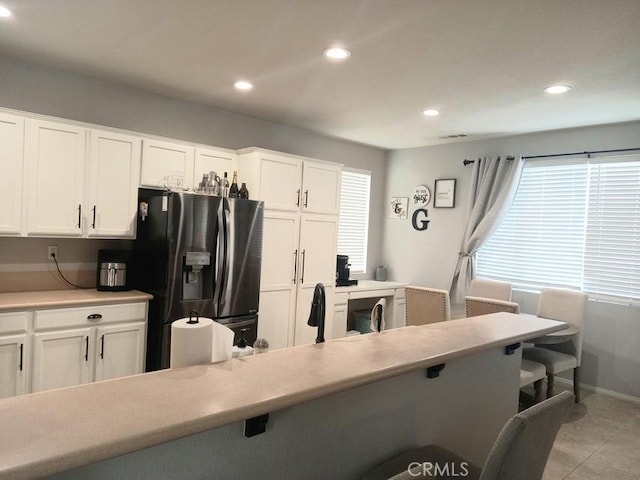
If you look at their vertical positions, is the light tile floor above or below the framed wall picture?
below

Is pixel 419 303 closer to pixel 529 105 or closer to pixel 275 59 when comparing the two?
pixel 529 105

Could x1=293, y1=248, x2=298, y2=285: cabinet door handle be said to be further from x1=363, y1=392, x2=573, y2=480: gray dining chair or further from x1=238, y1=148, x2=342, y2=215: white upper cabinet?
x1=363, y1=392, x2=573, y2=480: gray dining chair

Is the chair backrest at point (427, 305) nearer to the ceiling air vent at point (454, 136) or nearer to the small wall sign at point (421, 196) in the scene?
the small wall sign at point (421, 196)

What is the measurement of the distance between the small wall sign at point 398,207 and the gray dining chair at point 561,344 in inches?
79.0

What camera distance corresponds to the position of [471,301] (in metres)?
3.96

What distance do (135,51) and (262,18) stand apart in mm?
1055

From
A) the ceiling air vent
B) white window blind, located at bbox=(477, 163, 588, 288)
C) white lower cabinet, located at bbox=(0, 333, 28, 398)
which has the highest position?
the ceiling air vent

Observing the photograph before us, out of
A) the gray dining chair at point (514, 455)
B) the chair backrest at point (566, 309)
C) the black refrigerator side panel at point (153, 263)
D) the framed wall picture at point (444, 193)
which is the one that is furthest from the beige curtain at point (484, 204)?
the gray dining chair at point (514, 455)

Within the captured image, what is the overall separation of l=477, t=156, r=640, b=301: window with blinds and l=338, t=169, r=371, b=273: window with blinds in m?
1.59

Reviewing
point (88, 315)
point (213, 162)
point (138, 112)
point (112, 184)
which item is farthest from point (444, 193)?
point (88, 315)

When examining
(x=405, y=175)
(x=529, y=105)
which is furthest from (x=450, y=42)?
(x=405, y=175)

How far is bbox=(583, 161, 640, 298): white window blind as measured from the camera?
4.01m

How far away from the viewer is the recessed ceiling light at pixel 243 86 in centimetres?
340

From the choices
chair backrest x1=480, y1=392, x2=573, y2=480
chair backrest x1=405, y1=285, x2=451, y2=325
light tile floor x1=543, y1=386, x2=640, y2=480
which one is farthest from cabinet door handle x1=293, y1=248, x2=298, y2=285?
chair backrest x1=480, y1=392, x2=573, y2=480
